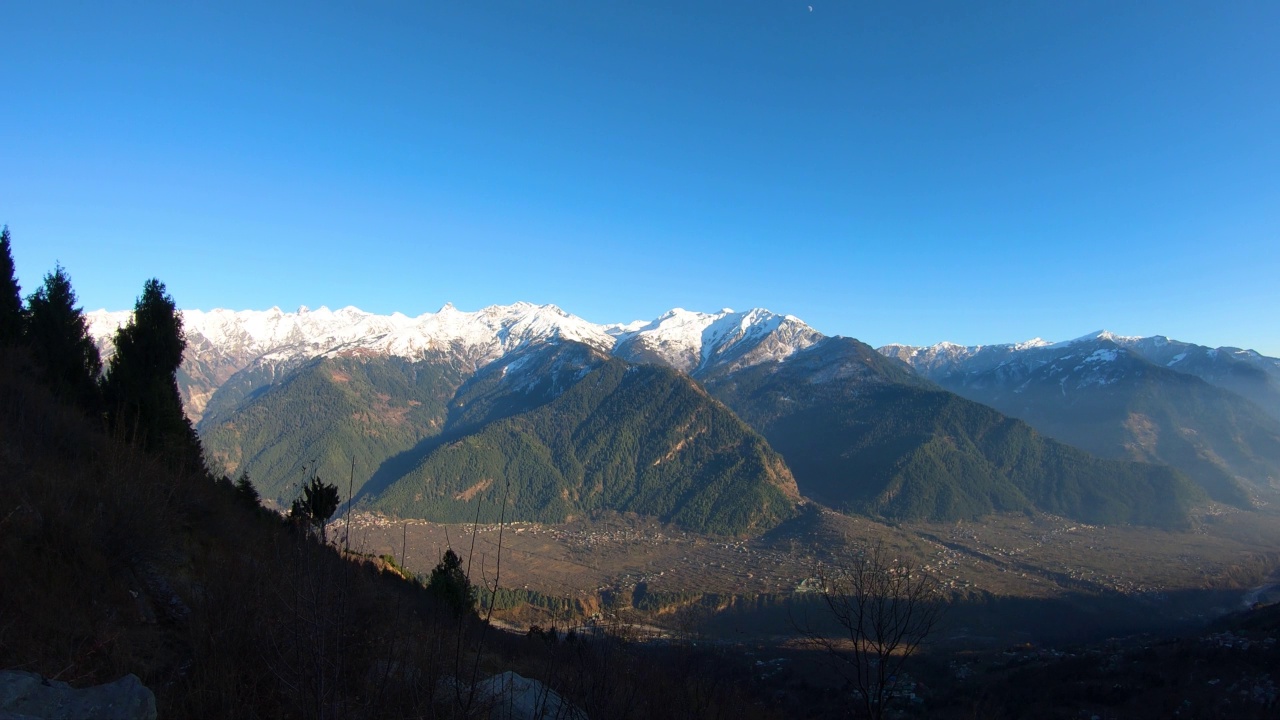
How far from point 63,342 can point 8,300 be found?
2745mm

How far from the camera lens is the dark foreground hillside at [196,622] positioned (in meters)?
6.75

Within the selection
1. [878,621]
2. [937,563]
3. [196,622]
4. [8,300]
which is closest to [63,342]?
[8,300]

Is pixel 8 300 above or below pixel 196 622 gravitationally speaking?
above

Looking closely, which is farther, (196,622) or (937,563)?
(937,563)

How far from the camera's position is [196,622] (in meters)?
8.09

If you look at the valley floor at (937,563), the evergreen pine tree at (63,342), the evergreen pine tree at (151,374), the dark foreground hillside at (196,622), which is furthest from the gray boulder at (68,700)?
the valley floor at (937,563)

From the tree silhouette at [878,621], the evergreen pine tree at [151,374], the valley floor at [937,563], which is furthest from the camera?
the valley floor at [937,563]

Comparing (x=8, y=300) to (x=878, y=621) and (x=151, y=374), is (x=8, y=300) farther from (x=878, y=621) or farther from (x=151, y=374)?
(x=878, y=621)

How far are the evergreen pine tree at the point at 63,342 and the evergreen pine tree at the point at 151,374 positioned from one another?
974mm

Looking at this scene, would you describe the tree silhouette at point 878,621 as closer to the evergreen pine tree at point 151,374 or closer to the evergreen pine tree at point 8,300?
the evergreen pine tree at point 151,374

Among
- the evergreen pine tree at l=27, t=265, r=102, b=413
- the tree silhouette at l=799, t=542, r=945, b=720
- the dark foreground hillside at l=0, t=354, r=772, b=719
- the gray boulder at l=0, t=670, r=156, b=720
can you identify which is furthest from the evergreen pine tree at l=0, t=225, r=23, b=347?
the tree silhouette at l=799, t=542, r=945, b=720

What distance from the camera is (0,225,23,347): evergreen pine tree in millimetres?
26491

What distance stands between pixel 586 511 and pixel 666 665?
7209 inches

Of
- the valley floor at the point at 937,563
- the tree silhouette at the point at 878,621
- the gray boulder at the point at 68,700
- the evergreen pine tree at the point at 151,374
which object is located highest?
the evergreen pine tree at the point at 151,374
